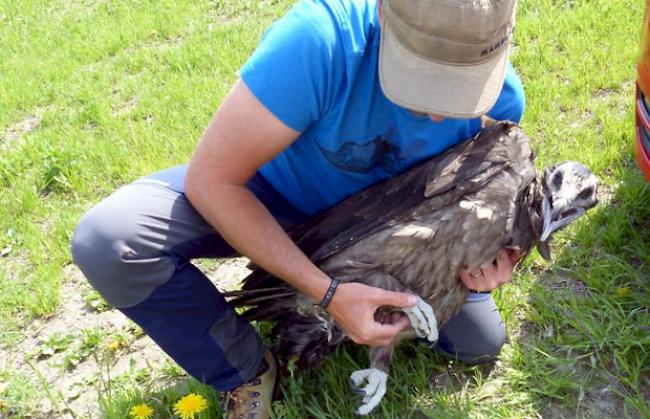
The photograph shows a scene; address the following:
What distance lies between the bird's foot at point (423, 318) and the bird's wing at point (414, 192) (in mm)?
276

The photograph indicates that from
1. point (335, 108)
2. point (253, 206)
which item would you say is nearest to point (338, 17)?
point (335, 108)

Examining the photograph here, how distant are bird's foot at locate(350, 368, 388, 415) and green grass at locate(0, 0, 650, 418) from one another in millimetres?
112

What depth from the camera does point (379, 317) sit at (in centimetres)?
240

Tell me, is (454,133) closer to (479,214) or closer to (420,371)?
(479,214)

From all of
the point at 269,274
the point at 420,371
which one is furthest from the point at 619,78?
the point at 269,274

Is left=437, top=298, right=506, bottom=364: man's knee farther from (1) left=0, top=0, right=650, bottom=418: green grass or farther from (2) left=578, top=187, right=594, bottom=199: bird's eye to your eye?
(2) left=578, top=187, right=594, bottom=199: bird's eye

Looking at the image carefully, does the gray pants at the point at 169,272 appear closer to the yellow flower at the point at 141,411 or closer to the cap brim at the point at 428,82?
the yellow flower at the point at 141,411

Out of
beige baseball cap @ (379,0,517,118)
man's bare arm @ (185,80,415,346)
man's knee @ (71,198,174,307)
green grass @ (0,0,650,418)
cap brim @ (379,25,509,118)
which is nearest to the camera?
beige baseball cap @ (379,0,517,118)

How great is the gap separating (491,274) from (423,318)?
293mm

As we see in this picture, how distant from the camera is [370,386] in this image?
239cm

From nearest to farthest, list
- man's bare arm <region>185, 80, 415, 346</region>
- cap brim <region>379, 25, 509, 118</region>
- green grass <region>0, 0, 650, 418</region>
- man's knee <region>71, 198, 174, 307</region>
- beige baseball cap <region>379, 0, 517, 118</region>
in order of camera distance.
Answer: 1. beige baseball cap <region>379, 0, 517, 118</region>
2. cap brim <region>379, 25, 509, 118</region>
3. man's bare arm <region>185, 80, 415, 346</region>
4. man's knee <region>71, 198, 174, 307</region>
5. green grass <region>0, 0, 650, 418</region>

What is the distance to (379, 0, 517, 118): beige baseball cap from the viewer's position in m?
1.80

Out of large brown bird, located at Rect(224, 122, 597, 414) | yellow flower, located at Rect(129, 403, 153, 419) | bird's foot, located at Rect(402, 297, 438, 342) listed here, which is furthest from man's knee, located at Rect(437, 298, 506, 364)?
yellow flower, located at Rect(129, 403, 153, 419)

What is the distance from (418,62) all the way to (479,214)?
617mm
